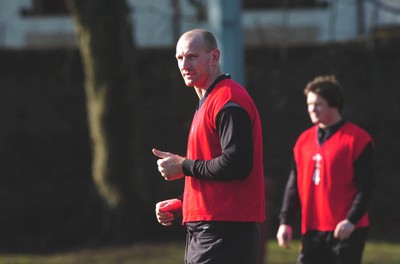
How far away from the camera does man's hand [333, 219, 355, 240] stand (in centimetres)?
592

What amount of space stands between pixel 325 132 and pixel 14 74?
7.92 m

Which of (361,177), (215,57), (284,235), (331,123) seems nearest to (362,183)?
(361,177)

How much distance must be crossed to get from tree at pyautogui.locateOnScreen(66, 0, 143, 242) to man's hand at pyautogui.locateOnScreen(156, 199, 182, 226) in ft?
23.1

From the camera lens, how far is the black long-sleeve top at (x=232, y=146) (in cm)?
426

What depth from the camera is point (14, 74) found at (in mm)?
13312

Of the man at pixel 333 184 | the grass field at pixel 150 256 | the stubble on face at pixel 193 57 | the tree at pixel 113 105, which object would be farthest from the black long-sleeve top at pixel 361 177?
the tree at pixel 113 105

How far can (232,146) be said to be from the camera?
14.0 ft

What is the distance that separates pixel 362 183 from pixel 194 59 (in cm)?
202

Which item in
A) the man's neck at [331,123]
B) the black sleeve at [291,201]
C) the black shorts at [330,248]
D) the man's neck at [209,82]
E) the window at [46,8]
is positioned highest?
the window at [46,8]

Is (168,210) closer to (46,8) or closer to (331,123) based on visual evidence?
(331,123)

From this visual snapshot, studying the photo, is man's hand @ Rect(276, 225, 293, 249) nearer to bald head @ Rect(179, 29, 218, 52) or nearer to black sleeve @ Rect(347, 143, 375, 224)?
black sleeve @ Rect(347, 143, 375, 224)

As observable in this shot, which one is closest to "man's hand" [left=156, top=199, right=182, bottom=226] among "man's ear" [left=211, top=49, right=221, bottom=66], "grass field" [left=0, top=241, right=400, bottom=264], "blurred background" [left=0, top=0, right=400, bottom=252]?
"man's ear" [left=211, top=49, right=221, bottom=66]

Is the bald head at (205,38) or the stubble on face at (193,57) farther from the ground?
the bald head at (205,38)

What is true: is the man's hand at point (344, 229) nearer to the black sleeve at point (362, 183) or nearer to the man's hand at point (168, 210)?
the black sleeve at point (362, 183)
